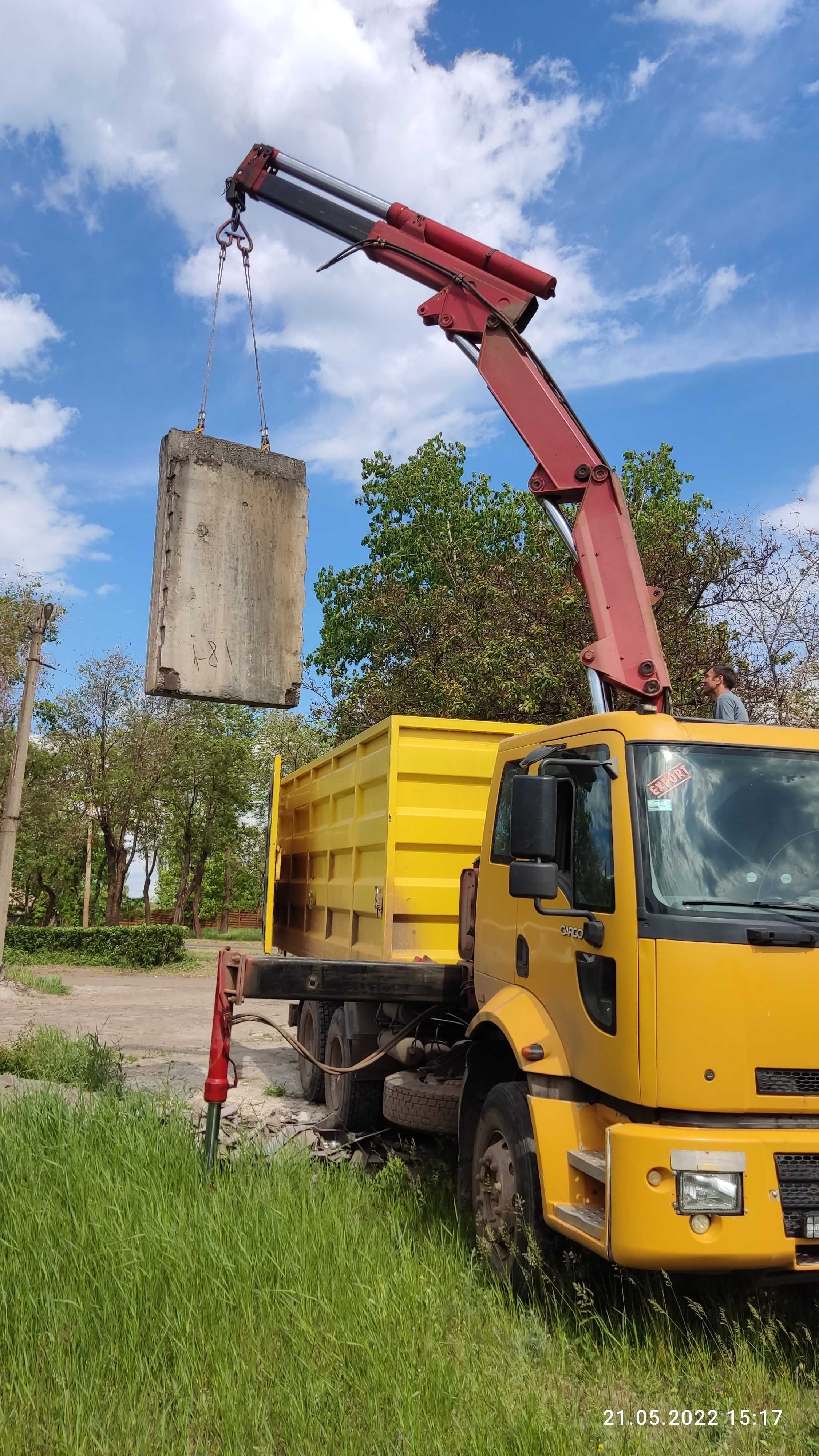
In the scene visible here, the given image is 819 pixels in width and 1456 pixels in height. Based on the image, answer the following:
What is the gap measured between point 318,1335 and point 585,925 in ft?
5.31

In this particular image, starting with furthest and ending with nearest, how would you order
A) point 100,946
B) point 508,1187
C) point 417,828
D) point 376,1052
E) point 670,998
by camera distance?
1. point 100,946
2. point 417,828
3. point 376,1052
4. point 508,1187
5. point 670,998

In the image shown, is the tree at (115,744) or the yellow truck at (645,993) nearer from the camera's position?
the yellow truck at (645,993)

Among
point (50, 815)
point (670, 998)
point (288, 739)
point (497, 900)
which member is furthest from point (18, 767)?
point (288, 739)

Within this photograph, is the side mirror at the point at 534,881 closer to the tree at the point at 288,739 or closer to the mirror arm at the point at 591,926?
the mirror arm at the point at 591,926

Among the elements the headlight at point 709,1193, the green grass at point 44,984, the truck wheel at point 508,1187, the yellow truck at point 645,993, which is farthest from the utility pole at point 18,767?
the headlight at point 709,1193

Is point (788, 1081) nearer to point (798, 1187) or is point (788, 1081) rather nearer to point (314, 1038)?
point (798, 1187)

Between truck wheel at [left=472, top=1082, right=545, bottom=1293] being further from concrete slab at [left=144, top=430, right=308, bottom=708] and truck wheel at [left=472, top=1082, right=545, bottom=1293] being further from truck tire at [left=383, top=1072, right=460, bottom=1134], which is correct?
concrete slab at [left=144, top=430, right=308, bottom=708]

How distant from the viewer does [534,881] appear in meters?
3.97

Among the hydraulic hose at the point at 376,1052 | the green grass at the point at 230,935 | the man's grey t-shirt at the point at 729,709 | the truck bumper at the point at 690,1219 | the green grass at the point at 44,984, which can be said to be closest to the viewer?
the truck bumper at the point at 690,1219

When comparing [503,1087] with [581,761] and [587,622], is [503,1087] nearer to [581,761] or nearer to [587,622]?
[581,761]

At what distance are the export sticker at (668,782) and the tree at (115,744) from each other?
25.2 m

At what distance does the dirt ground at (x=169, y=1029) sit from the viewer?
871 cm

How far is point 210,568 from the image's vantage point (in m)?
5.31

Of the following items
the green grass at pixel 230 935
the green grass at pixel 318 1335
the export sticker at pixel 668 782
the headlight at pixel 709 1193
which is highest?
the export sticker at pixel 668 782
